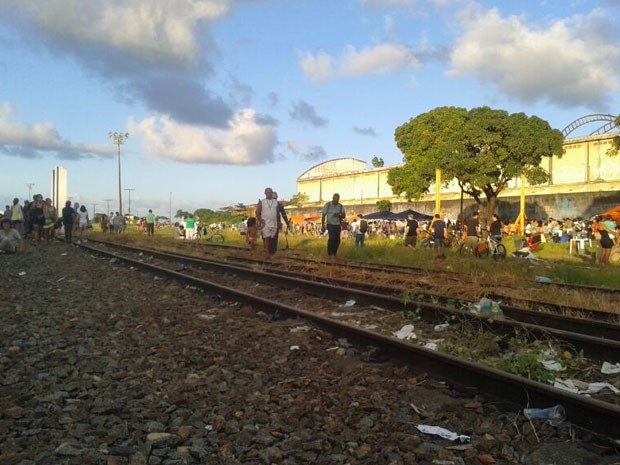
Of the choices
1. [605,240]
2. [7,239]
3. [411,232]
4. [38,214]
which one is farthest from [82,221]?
[605,240]

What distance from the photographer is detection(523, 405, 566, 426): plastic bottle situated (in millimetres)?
3363

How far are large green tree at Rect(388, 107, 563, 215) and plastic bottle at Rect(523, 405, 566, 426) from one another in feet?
102

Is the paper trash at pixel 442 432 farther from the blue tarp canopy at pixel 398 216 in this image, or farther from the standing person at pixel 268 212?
the blue tarp canopy at pixel 398 216

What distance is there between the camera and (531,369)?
4.24m

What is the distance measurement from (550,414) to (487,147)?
3292 centimetres

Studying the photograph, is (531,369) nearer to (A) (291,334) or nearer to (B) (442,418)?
(B) (442,418)

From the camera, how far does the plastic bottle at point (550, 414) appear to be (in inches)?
132

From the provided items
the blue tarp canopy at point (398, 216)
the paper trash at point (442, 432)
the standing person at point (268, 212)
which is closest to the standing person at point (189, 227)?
the blue tarp canopy at point (398, 216)

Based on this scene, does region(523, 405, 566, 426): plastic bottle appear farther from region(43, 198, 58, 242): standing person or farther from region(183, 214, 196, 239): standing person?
region(183, 214, 196, 239): standing person

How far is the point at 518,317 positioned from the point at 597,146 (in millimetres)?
42268

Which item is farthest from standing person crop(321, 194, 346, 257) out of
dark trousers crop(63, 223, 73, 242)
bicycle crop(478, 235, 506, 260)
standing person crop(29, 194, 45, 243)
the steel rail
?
dark trousers crop(63, 223, 73, 242)

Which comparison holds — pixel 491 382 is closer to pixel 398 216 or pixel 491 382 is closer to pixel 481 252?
pixel 481 252

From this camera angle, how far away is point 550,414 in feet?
11.2

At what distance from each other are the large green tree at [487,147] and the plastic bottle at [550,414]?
31.0 meters
